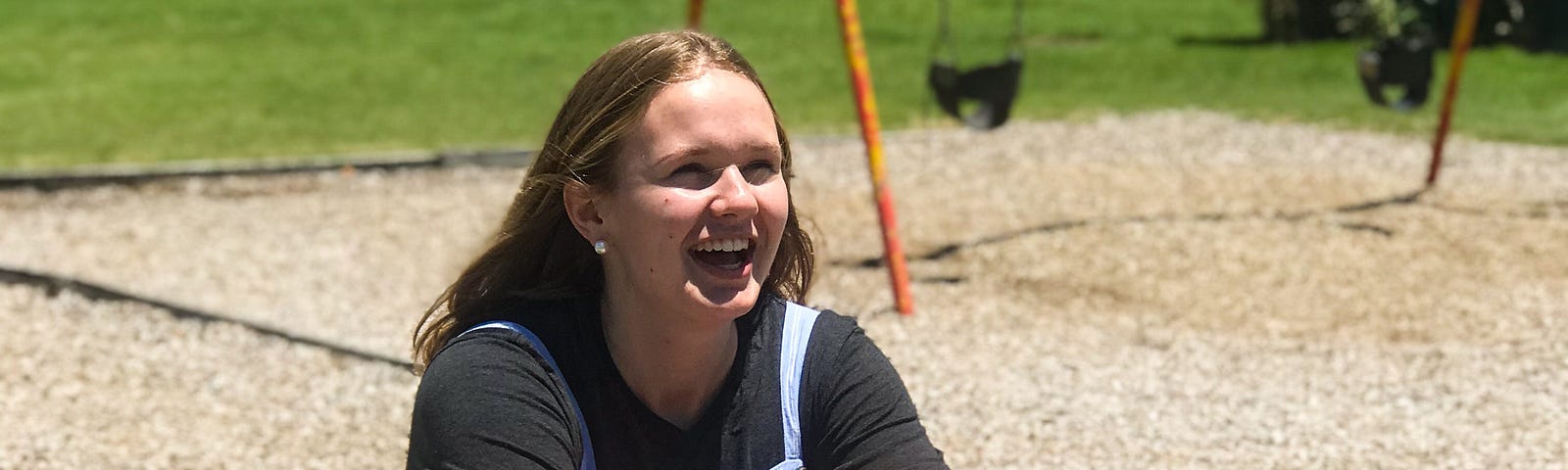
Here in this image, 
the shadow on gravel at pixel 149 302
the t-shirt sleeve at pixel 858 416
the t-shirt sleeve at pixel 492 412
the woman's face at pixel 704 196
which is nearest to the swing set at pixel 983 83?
the shadow on gravel at pixel 149 302

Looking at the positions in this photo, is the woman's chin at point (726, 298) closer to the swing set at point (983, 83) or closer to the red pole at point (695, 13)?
the swing set at point (983, 83)

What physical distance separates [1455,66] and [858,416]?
6.21 metres

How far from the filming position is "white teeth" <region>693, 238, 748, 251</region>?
8.34 ft

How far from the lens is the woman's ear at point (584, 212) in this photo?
8.70 ft

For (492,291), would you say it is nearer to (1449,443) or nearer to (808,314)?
(808,314)

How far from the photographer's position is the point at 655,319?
8.73 ft

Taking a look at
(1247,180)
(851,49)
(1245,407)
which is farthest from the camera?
(1247,180)

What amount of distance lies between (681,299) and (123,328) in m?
4.21

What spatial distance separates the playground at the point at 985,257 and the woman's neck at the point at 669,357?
31.2 inches

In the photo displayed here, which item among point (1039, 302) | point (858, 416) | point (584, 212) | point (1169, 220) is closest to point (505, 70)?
point (1169, 220)

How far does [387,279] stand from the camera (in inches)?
286

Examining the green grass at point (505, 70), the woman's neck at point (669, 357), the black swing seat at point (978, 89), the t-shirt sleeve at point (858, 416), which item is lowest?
the green grass at point (505, 70)

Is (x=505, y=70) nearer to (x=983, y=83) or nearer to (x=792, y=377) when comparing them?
(x=983, y=83)

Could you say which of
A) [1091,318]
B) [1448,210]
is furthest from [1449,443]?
[1448,210]
